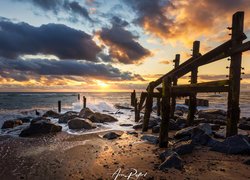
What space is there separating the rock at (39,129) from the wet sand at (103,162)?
245 cm

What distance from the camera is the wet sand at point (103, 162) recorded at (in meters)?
5.64

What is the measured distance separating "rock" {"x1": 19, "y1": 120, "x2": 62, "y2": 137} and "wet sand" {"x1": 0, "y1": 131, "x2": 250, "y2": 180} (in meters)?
2.45

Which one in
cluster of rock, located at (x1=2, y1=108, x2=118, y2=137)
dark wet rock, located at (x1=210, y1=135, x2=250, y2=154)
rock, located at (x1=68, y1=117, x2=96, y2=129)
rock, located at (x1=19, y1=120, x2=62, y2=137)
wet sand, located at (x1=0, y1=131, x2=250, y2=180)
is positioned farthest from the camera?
rock, located at (x1=68, y1=117, x2=96, y2=129)

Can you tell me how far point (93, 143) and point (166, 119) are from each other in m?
3.50

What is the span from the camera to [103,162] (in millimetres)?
6891

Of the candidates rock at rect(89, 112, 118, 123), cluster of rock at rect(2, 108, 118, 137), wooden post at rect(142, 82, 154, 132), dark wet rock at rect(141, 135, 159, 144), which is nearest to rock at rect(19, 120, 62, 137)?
cluster of rock at rect(2, 108, 118, 137)

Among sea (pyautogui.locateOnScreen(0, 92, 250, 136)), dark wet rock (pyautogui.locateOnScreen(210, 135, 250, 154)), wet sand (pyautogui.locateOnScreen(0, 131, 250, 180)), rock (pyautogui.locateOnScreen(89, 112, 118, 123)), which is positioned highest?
dark wet rock (pyautogui.locateOnScreen(210, 135, 250, 154))

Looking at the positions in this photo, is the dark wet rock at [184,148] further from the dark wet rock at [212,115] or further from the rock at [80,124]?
the dark wet rock at [212,115]

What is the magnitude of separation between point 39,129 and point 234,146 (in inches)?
399

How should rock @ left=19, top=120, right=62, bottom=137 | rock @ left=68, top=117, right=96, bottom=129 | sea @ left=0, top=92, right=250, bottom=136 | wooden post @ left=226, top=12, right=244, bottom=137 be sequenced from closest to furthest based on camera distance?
wooden post @ left=226, top=12, right=244, bottom=137, rock @ left=19, top=120, right=62, bottom=137, rock @ left=68, top=117, right=96, bottom=129, sea @ left=0, top=92, right=250, bottom=136

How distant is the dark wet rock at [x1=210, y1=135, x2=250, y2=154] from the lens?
Result: 22.5 ft

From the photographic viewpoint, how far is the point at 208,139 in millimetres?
8328

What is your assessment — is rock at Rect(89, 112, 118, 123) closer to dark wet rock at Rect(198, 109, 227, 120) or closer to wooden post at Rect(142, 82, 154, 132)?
wooden post at Rect(142, 82, 154, 132)

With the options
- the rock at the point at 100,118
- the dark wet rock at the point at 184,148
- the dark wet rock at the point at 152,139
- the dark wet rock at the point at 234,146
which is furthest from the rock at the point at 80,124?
the dark wet rock at the point at 234,146
